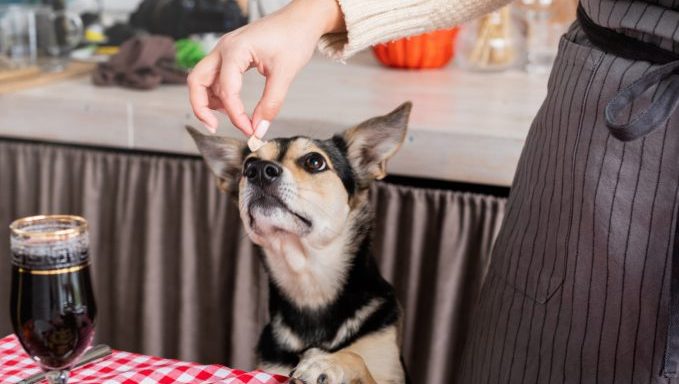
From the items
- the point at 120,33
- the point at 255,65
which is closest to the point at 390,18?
the point at 255,65

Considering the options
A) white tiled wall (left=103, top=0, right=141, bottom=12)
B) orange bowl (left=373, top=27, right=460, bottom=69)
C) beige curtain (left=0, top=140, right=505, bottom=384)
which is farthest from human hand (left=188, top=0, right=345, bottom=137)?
white tiled wall (left=103, top=0, right=141, bottom=12)

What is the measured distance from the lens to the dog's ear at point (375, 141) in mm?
1313

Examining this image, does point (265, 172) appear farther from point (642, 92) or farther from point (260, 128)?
point (642, 92)

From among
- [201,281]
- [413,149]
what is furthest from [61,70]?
[413,149]

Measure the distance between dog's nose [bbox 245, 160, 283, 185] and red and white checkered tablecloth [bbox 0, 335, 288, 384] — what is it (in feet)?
0.96

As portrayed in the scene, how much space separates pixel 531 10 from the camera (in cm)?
227

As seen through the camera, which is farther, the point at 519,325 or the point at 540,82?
the point at 540,82

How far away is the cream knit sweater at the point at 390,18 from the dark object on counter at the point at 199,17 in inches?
51.6

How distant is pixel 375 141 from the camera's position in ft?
4.41

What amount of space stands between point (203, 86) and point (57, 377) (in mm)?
384

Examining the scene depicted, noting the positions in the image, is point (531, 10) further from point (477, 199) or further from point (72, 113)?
point (72, 113)

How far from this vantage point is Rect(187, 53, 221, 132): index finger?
103 cm

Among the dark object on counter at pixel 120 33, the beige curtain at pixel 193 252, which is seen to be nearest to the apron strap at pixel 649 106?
the beige curtain at pixel 193 252

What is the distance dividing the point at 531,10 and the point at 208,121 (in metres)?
1.47
